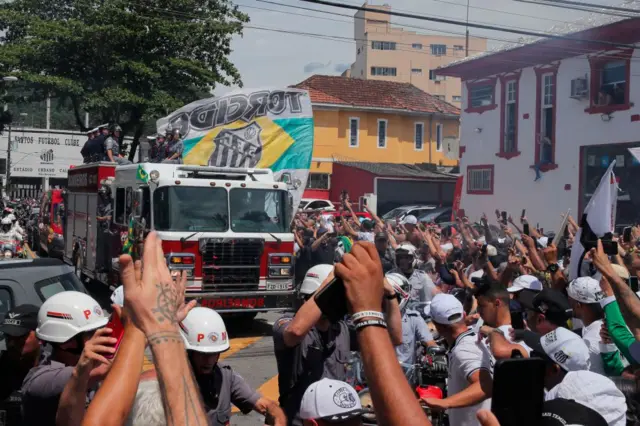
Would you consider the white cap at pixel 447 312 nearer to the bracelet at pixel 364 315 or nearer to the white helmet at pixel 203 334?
the white helmet at pixel 203 334

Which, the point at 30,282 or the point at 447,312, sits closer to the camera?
the point at 447,312

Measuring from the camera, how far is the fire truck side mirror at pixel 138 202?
38.4 feet

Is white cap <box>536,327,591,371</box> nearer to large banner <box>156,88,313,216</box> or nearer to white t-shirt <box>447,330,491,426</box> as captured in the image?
white t-shirt <box>447,330,491,426</box>

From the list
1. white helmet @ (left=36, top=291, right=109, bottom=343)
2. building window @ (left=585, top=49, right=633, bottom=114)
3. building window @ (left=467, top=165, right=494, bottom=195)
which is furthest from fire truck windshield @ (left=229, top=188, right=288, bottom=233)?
building window @ (left=467, top=165, right=494, bottom=195)

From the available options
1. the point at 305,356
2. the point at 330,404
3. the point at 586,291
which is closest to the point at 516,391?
the point at 330,404

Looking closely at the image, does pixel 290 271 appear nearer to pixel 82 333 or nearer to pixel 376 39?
pixel 82 333

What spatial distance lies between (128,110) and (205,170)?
18818mm

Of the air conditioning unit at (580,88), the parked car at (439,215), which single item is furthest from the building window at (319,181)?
the air conditioning unit at (580,88)

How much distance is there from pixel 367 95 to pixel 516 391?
149 feet

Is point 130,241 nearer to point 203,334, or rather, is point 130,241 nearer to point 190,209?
point 190,209

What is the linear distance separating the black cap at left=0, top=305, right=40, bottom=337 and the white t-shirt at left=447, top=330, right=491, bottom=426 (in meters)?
2.60

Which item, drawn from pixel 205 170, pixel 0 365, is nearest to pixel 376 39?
pixel 205 170

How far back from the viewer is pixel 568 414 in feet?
7.72

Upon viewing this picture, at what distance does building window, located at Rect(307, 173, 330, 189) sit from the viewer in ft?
144
